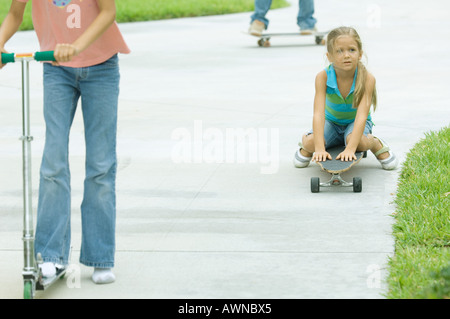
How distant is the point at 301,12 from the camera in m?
14.6

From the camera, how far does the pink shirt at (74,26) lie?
14.3ft

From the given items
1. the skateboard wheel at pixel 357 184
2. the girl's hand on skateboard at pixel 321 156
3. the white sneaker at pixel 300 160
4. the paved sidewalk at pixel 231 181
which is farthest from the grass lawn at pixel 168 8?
the skateboard wheel at pixel 357 184

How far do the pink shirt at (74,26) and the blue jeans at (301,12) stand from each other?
401 inches

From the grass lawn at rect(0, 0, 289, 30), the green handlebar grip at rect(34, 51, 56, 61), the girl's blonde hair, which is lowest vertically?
the grass lawn at rect(0, 0, 289, 30)

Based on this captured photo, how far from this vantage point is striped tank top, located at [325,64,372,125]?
660cm

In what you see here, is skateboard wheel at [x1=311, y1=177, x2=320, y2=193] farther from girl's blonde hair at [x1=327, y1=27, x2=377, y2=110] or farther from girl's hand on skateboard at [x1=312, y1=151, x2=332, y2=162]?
girl's blonde hair at [x1=327, y1=27, x2=377, y2=110]

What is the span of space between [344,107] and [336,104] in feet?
0.21

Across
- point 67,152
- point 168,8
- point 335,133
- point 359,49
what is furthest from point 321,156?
point 168,8

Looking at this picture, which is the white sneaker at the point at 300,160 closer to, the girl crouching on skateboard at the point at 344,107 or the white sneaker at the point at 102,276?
the girl crouching on skateboard at the point at 344,107

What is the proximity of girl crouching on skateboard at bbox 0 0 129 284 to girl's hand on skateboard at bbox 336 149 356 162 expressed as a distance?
2.28 meters

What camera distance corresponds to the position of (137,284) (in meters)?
4.56

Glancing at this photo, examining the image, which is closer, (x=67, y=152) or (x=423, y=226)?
(x=67, y=152)

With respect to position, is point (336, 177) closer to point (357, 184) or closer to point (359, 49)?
point (357, 184)

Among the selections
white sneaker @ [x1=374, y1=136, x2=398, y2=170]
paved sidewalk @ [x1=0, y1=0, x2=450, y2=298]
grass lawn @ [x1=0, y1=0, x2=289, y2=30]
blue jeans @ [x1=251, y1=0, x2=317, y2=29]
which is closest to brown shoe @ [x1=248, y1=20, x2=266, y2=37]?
blue jeans @ [x1=251, y1=0, x2=317, y2=29]
